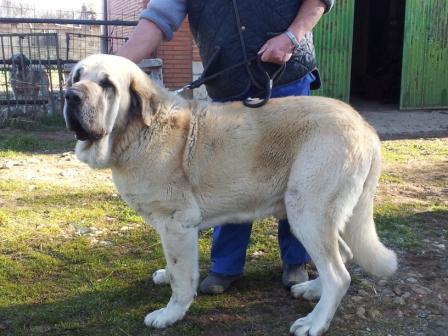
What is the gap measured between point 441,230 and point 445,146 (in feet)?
13.6

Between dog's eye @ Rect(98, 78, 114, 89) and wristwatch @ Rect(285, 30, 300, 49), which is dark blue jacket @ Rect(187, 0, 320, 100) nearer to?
wristwatch @ Rect(285, 30, 300, 49)

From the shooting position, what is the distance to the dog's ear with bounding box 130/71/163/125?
2744 mm

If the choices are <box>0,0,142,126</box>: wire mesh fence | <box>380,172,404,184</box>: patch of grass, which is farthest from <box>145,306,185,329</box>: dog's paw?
<box>0,0,142,126</box>: wire mesh fence

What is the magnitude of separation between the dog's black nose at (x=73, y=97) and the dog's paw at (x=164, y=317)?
131 centimetres

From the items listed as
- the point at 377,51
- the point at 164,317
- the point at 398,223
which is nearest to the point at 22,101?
the point at 398,223

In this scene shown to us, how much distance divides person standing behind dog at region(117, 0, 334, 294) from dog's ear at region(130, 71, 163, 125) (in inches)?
19.1

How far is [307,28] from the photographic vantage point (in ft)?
10.4

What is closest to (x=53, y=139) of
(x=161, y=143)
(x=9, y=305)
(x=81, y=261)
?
(x=81, y=261)

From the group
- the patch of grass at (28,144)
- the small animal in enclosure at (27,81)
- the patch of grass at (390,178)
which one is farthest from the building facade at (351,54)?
the patch of grass at (390,178)

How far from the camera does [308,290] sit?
131 inches

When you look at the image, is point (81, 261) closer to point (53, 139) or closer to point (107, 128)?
point (107, 128)

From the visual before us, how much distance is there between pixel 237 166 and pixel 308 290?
103 centimetres

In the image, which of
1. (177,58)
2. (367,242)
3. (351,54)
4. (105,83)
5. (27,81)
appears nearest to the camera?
(105,83)

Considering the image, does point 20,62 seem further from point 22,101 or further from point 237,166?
point 237,166
